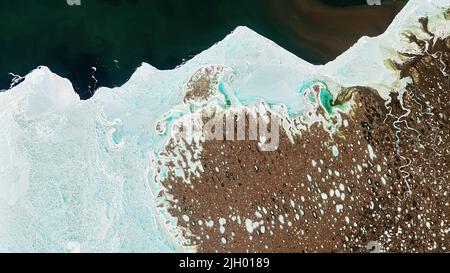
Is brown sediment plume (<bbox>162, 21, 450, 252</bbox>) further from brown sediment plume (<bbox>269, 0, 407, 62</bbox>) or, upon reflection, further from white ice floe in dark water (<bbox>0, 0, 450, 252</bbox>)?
brown sediment plume (<bbox>269, 0, 407, 62</bbox>)

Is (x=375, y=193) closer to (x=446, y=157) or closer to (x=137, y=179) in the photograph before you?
(x=446, y=157)

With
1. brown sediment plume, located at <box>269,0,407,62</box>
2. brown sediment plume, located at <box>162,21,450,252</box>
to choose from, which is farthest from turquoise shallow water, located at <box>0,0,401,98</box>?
brown sediment plume, located at <box>162,21,450,252</box>

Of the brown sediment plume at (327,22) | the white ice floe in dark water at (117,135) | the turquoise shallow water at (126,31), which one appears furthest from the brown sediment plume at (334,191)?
the turquoise shallow water at (126,31)

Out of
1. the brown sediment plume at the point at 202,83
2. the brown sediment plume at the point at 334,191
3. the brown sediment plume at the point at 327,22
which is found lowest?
the brown sediment plume at the point at 334,191

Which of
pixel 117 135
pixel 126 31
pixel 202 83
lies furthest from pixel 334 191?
pixel 126 31

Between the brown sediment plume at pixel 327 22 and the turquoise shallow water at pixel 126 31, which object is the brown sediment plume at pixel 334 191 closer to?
the brown sediment plume at pixel 327 22

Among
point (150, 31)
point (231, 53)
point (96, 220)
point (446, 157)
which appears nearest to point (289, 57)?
point (231, 53)

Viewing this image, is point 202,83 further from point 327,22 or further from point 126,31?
point 327,22
